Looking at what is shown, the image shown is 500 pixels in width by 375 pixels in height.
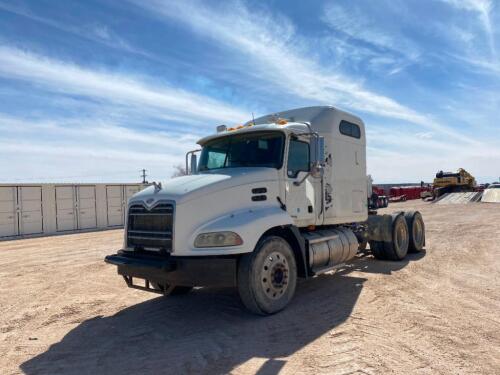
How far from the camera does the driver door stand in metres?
6.49

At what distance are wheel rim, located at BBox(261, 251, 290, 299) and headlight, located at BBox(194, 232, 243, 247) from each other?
2.12 feet

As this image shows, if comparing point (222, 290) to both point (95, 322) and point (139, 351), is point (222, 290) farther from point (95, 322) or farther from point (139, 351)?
point (139, 351)

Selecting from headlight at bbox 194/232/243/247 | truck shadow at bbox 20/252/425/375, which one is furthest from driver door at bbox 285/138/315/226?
headlight at bbox 194/232/243/247

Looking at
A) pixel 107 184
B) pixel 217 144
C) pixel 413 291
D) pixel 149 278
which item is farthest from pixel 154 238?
pixel 107 184

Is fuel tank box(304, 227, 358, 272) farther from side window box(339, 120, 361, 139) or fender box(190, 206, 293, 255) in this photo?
side window box(339, 120, 361, 139)

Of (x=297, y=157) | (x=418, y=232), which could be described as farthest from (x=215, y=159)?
(x=418, y=232)

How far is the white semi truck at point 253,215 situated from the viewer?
206 inches

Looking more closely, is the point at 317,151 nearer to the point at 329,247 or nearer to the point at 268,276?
the point at 329,247

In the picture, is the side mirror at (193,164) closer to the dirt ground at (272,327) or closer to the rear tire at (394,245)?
the dirt ground at (272,327)

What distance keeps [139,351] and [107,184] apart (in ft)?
68.5

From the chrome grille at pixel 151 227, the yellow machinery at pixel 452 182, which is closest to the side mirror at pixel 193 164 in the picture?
the chrome grille at pixel 151 227

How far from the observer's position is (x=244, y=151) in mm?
6738

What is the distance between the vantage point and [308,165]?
6.80 m

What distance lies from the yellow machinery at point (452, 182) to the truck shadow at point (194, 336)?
125 feet
